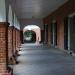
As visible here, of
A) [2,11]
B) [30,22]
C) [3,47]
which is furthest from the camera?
[30,22]

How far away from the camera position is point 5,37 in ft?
29.8

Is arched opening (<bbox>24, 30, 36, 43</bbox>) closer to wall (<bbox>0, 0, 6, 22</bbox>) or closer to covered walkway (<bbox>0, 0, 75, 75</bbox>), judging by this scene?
covered walkway (<bbox>0, 0, 75, 75</bbox>)

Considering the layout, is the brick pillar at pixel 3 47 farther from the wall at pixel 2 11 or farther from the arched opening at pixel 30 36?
the arched opening at pixel 30 36

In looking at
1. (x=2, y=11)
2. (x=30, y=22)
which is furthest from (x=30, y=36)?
(x=2, y=11)

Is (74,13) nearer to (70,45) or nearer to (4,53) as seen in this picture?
(70,45)

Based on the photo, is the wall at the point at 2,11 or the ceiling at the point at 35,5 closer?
the wall at the point at 2,11

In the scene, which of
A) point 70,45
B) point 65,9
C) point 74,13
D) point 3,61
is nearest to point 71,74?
point 3,61

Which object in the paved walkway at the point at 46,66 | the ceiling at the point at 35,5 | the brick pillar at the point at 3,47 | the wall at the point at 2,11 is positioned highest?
the ceiling at the point at 35,5

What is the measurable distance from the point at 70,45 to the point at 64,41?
64.4 inches

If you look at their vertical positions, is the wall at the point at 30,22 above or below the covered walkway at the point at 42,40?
above

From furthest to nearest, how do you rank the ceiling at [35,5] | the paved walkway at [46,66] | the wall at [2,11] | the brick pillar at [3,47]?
the ceiling at [35,5], the paved walkway at [46,66], the wall at [2,11], the brick pillar at [3,47]

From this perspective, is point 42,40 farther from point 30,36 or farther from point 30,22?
point 30,36

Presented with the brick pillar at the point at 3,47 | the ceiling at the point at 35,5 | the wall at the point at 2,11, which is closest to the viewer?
the brick pillar at the point at 3,47

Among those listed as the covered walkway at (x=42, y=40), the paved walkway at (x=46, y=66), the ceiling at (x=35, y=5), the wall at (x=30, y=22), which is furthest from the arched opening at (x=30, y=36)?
the paved walkway at (x=46, y=66)
